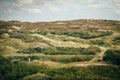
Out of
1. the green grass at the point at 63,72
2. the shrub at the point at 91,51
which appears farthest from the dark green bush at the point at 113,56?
the shrub at the point at 91,51

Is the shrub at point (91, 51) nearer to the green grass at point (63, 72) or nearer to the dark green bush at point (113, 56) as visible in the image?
the dark green bush at point (113, 56)

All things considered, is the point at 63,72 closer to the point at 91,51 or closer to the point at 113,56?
the point at 113,56

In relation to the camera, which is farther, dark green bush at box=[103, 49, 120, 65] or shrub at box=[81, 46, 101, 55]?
shrub at box=[81, 46, 101, 55]

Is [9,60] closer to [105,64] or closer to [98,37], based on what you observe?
[105,64]

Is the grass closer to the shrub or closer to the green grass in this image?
the green grass

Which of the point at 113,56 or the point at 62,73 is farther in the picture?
the point at 113,56

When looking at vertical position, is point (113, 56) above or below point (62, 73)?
above

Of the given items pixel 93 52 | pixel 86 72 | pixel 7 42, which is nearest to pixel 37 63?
pixel 86 72

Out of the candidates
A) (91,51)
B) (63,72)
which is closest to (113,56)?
(63,72)

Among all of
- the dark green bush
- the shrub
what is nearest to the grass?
the dark green bush

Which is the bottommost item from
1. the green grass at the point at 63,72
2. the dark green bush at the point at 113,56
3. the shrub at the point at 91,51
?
the green grass at the point at 63,72

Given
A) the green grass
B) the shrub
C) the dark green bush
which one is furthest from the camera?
the shrub

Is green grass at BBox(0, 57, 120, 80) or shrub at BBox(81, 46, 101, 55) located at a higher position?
shrub at BBox(81, 46, 101, 55)
